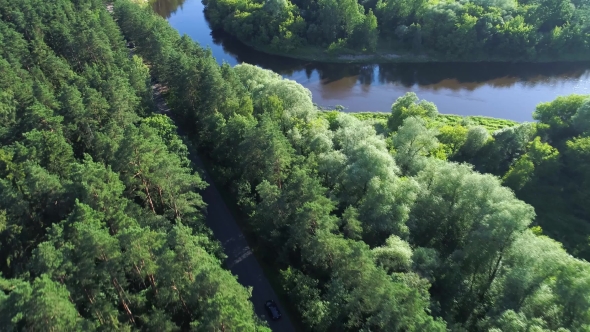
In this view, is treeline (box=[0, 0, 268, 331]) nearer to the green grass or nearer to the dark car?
the dark car

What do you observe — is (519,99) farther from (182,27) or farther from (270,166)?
(182,27)

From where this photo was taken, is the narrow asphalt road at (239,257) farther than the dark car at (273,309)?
Yes

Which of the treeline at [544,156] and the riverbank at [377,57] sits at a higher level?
the riverbank at [377,57]

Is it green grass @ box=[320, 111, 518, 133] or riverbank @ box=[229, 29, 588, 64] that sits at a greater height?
riverbank @ box=[229, 29, 588, 64]

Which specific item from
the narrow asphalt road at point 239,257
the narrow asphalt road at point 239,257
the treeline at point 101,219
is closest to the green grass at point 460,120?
the narrow asphalt road at point 239,257

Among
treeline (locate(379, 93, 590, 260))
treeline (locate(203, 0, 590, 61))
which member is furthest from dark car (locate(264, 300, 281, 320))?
treeline (locate(203, 0, 590, 61))

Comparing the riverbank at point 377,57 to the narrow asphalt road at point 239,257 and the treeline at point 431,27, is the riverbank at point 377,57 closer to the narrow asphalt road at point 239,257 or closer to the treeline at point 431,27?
the treeline at point 431,27
